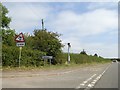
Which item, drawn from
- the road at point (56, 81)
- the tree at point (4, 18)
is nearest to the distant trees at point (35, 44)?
the tree at point (4, 18)

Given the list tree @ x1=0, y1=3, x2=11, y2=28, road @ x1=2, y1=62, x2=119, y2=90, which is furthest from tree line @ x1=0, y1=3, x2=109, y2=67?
road @ x1=2, y1=62, x2=119, y2=90

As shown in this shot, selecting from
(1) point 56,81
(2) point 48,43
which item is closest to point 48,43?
(2) point 48,43

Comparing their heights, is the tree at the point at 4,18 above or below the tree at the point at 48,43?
above

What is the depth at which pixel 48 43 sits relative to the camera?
50625 mm

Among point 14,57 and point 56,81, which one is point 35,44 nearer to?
point 14,57

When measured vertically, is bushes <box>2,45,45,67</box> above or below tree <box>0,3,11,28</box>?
below

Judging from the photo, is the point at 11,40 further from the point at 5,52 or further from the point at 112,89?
the point at 112,89

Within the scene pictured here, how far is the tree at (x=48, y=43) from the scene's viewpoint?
50.0 m

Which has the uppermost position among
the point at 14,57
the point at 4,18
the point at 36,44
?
the point at 4,18

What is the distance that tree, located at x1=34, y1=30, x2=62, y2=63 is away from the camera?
5004cm

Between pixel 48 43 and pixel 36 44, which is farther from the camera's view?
pixel 36 44

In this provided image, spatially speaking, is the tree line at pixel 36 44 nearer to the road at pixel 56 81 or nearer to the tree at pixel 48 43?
the tree at pixel 48 43

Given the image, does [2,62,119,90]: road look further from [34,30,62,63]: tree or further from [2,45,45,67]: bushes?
[34,30,62,63]: tree

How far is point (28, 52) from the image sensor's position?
38906 mm
